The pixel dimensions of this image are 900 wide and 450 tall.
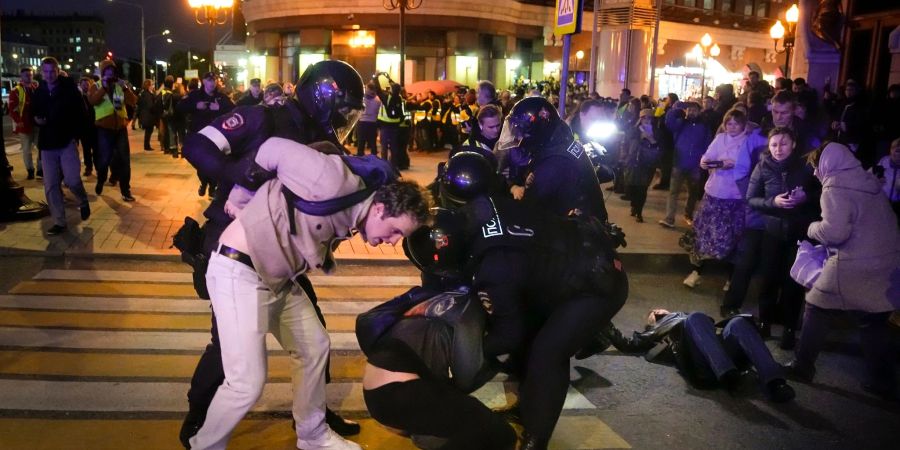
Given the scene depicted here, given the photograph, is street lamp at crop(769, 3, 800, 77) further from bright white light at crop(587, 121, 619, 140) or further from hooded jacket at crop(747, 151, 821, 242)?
hooded jacket at crop(747, 151, 821, 242)

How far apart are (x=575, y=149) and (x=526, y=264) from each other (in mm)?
1379

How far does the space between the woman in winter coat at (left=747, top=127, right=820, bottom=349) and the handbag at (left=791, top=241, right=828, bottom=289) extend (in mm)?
588

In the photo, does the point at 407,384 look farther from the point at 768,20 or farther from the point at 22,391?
the point at 768,20

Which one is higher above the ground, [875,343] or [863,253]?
[863,253]

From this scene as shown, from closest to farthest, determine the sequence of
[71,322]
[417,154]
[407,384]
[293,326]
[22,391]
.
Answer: [407,384] < [293,326] < [22,391] < [71,322] < [417,154]

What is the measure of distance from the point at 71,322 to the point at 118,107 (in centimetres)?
643

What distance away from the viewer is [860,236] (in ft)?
16.3

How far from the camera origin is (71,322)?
19.5 ft

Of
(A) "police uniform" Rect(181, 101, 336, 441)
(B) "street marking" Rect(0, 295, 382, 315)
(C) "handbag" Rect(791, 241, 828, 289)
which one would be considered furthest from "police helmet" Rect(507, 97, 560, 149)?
(B) "street marking" Rect(0, 295, 382, 315)

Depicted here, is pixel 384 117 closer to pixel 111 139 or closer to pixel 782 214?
pixel 111 139

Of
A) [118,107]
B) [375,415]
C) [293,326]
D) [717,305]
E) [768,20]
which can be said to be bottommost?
[717,305]

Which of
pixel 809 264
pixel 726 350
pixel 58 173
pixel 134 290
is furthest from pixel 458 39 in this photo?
pixel 726 350

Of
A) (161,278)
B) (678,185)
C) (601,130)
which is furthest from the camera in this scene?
(601,130)

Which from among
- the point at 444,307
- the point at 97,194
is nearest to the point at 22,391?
the point at 444,307
